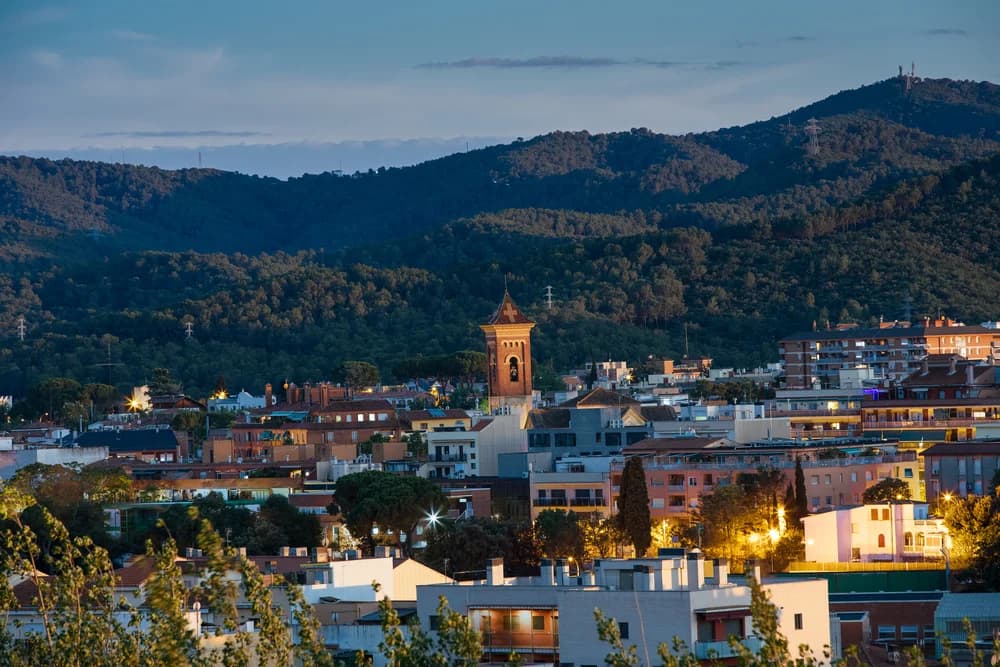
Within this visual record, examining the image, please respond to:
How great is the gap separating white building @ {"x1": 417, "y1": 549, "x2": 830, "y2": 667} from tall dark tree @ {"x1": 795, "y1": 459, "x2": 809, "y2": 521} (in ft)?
74.6

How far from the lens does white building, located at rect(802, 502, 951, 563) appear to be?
172ft

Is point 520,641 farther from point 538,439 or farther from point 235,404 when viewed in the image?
point 235,404

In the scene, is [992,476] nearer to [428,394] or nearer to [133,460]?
[133,460]

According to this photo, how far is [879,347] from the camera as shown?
113 meters

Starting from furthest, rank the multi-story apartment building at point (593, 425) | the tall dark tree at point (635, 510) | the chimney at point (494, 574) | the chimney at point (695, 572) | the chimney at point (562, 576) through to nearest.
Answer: the multi-story apartment building at point (593, 425), the tall dark tree at point (635, 510), the chimney at point (562, 576), the chimney at point (494, 574), the chimney at point (695, 572)

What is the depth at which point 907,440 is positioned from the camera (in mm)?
72000

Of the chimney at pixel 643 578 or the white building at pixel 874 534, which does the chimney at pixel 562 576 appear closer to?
the chimney at pixel 643 578

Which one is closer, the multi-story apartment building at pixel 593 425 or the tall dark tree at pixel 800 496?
the tall dark tree at pixel 800 496

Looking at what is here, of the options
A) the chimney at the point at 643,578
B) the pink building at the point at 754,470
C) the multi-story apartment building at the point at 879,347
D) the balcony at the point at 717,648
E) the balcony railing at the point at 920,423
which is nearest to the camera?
the balcony at the point at 717,648

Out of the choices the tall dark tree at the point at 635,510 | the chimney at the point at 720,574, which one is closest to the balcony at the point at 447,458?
the tall dark tree at the point at 635,510

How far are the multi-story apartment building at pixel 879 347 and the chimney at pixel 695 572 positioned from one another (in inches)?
3004

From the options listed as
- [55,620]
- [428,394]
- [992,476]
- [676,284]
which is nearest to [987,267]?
[676,284]

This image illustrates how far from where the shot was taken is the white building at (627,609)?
29141 millimetres

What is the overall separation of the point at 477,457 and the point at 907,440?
13.5 m
